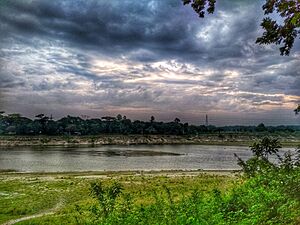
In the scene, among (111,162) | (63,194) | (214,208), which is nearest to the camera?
(214,208)

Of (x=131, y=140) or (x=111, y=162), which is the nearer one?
(x=111, y=162)

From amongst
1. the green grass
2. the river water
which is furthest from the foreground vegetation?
the river water

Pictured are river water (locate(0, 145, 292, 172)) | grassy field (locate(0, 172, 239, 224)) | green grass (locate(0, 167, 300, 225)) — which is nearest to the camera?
green grass (locate(0, 167, 300, 225))

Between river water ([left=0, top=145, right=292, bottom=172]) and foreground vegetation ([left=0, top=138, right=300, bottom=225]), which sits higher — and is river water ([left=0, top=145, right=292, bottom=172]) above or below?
below

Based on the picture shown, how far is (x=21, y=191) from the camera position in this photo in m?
37.5

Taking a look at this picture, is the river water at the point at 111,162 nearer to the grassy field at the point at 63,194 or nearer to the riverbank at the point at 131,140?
the grassy field at the point at 63,194

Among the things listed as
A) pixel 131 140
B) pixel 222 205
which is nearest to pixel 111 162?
pixel 222 205

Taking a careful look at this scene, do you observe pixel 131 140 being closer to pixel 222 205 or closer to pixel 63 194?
pixel 63 194

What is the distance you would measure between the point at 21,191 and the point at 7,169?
1101 inches

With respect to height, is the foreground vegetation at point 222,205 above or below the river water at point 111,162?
above

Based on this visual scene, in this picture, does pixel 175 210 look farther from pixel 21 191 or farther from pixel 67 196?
pixel 21 191

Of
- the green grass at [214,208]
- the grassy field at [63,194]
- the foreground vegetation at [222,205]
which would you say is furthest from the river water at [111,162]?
the green grass at [214,208]

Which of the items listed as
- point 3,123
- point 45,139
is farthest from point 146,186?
point 3,123

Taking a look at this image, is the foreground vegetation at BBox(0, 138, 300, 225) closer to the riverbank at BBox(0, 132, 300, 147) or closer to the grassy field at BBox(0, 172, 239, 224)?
the grassy field at BBox(0, 172, 239, 224)
